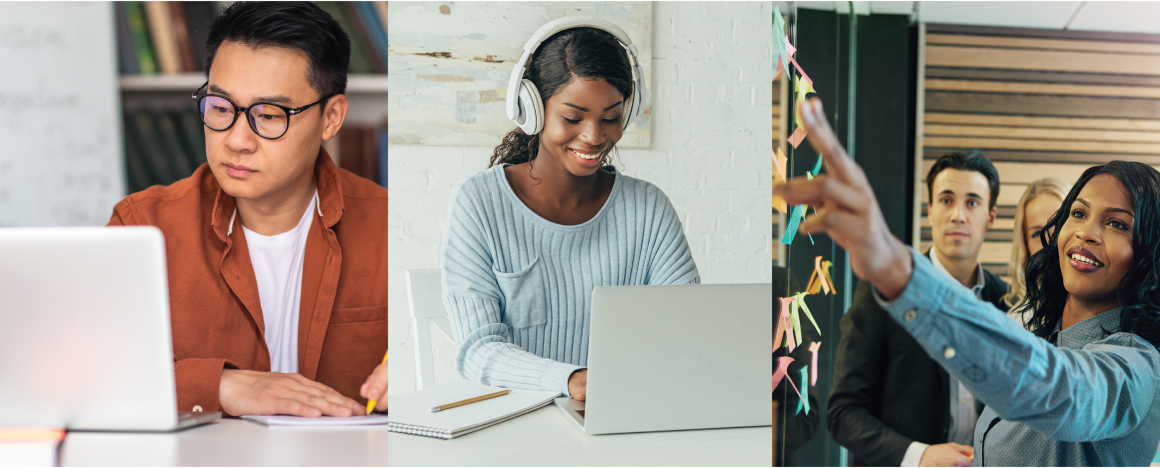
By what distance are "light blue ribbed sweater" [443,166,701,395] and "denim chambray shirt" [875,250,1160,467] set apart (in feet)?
2.34

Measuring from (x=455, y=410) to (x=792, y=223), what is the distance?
76 cm

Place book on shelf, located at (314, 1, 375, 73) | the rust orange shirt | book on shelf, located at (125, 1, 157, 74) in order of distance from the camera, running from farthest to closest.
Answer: book on shelf, located at (125, 1, 157, 74) < book on shelf, located at (314, 1, 375, 73) < the rust orange shirt

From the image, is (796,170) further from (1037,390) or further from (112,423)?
(112,423)

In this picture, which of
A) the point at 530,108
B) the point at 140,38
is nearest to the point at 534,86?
the point at 530,108

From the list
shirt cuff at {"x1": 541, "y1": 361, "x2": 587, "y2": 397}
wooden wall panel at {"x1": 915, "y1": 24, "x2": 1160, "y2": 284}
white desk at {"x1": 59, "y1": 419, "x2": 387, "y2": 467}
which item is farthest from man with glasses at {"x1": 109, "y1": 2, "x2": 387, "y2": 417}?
wooden wall panel at {"x1": 915, "y1": 24, "x2": 1160, "y2": 284}

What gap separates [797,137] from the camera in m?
1.30

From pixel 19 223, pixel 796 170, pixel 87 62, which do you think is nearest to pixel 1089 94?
pixel 796 170

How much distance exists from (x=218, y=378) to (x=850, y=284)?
1385mm

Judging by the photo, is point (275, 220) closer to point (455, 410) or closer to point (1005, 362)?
point (455, 410)

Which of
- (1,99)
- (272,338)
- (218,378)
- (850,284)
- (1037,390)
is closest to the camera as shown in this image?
(1037,390)

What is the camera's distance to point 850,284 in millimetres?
1246

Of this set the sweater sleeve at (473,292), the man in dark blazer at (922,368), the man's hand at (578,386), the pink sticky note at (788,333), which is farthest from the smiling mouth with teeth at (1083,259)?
the sweater sleeve at (473,292)

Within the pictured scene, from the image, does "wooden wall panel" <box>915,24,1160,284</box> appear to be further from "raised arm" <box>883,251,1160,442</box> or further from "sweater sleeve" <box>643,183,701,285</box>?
"sweater sleeve" <box>643,183,701,285</box>

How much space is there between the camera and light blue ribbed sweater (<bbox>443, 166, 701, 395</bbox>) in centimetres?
150
